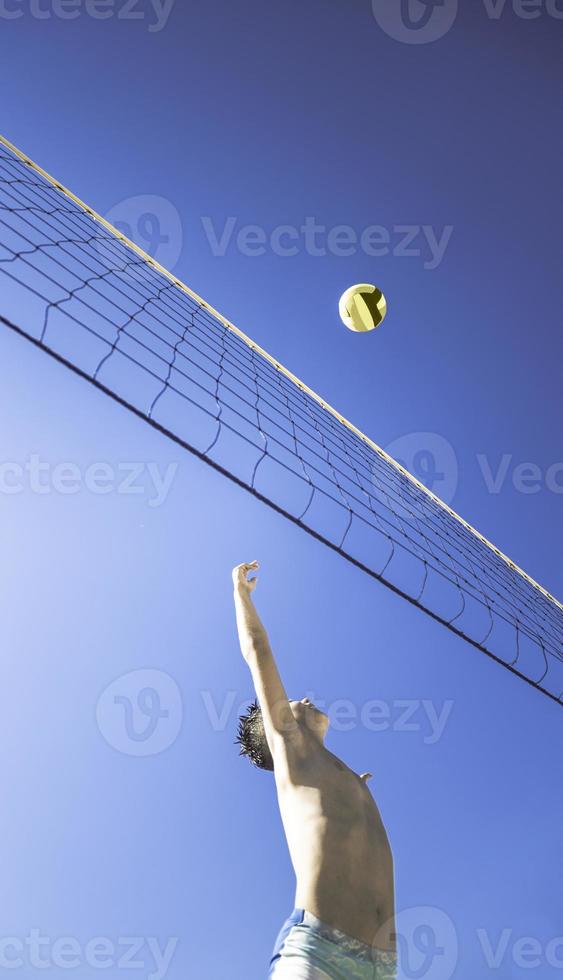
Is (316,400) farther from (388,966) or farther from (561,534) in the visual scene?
(388,966)

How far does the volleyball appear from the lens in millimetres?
6160

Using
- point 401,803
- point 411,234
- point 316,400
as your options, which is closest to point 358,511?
point 316,400

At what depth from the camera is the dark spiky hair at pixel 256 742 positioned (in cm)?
410

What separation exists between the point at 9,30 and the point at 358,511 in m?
4.75
